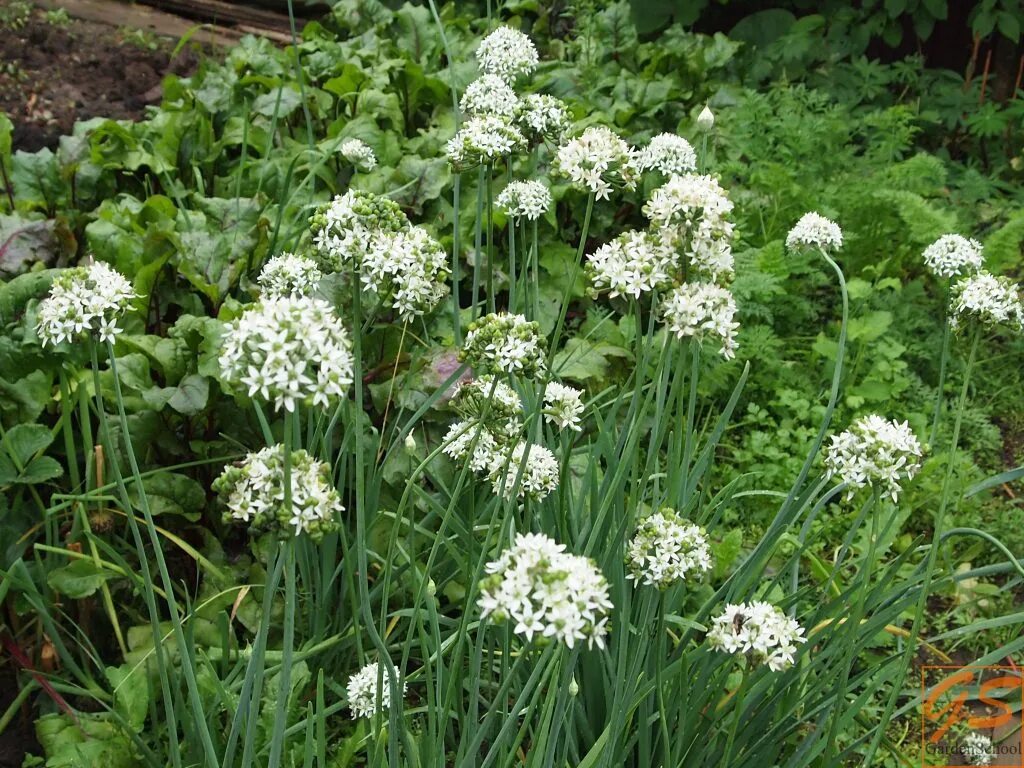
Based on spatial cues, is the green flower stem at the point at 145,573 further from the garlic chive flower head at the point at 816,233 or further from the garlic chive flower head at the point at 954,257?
the garlic chive flower head at the point at 954,257

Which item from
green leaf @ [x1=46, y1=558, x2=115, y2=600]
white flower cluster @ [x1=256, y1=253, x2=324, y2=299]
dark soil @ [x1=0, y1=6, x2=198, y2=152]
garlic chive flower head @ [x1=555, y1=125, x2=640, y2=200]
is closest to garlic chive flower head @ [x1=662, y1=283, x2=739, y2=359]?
garlic chive flower head @ [x1=555, y1=125, x2=640, y2=200]

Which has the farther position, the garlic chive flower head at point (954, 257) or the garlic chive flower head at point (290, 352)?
the garlic chive flower head at point (954, 257)

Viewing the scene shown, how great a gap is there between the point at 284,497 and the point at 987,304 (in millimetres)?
1444

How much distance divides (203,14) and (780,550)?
5.27 metres

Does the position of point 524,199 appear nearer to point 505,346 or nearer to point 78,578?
point 505,346

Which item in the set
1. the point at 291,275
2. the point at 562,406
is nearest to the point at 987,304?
the point at 562,406

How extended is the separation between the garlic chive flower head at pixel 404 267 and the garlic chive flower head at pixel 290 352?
13.9 inches

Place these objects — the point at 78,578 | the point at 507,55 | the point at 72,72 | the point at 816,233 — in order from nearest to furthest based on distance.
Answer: the point at 816,233
the point at 78,578
the point at 507,55
the point at 72,72

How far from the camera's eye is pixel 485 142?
212 centimetres

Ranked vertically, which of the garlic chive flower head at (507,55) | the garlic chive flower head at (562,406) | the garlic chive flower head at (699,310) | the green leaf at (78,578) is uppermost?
the garlic chive flower head at (507,55)

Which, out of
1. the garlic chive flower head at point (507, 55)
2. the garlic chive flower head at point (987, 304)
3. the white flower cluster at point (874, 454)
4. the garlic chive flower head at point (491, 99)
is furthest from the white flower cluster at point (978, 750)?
the garlic chive flower head at point (507, 55)

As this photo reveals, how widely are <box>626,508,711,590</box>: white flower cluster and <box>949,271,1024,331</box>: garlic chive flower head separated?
787 millimetres

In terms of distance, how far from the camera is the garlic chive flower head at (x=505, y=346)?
167 cm

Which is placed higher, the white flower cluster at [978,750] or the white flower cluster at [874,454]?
the white flower cluster at [874,454]
